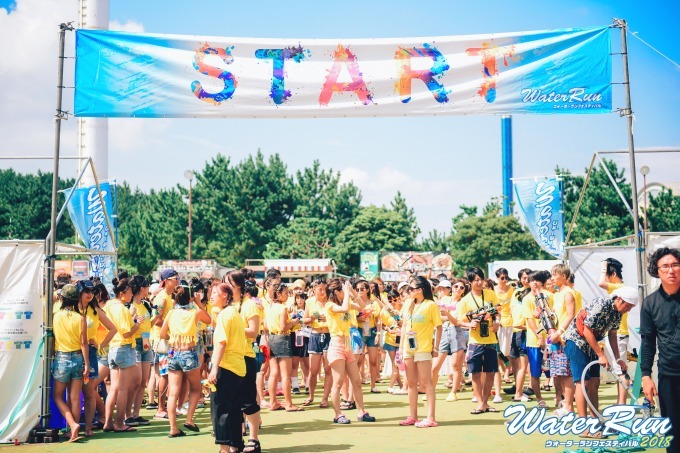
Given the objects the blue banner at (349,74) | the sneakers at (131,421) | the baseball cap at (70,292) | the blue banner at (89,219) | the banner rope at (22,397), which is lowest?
the sneakers at (131,421)

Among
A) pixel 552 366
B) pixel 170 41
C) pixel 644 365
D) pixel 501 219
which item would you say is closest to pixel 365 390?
→ pixel 552 366

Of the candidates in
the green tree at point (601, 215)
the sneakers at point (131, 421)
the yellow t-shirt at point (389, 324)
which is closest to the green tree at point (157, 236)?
the green tree at point (601, 215)

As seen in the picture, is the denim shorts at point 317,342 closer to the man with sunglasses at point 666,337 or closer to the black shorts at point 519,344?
the black shorts at point 519,344

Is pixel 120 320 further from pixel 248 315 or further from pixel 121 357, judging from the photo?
pixel 248 315

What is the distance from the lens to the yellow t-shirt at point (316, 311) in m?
11.6

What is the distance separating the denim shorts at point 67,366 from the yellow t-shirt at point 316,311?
3931mm

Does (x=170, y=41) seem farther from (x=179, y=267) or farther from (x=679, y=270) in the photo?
(x=179, y=267)

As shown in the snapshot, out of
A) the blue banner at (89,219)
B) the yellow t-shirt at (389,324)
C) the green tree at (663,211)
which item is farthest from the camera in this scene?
the green tree at (663,211)

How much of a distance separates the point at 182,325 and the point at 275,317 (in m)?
2.51

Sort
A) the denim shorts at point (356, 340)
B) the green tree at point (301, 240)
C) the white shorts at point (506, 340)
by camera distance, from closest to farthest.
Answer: the denim shorts at point (356, 340), the white shorts at point (506, 340), the green tree at point (301, 240)

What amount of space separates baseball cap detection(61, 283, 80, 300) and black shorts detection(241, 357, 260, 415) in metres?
2.51

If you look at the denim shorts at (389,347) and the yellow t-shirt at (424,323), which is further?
the denim shorts at (389,347)

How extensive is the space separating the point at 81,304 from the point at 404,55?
540 cm

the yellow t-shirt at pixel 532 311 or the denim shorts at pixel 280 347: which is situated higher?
the yellow t-shirt at pixel 532 311
